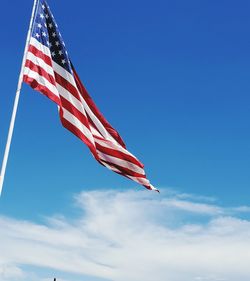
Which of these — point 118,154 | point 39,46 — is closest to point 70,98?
point 39,46

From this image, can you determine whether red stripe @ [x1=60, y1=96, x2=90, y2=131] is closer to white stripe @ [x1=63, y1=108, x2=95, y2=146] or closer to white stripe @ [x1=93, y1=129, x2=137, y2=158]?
white stripe @ [x1=63, y1=108, x2=95, y2=146]

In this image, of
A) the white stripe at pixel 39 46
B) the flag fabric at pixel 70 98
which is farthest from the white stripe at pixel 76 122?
the white stripe at pixel 39 46

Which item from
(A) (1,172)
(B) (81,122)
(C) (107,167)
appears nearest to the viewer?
(A) (1,172)

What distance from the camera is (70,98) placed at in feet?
77.3

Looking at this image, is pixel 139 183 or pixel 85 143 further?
pixel 139 183

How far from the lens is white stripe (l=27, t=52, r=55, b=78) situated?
22344 millimetres

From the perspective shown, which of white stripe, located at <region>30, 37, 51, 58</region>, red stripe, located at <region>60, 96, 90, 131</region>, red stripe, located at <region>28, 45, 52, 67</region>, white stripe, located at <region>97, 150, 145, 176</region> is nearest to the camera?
red stripe, located at <region>28, 45, 52, 67</region>

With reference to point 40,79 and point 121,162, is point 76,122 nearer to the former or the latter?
point 40,79

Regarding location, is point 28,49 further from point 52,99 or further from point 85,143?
point 85,143

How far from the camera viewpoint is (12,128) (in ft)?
69.5

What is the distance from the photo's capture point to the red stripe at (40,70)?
872 inches

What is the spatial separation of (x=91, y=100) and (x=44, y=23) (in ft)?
13.6

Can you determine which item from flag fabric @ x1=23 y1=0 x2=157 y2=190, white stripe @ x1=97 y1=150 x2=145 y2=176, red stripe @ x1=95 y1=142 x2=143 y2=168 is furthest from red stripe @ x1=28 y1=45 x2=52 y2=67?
white stripe @ x1=97 y1=150 x2=145 y2=176

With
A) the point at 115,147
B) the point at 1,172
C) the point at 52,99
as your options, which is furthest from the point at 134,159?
the point at 1,172
